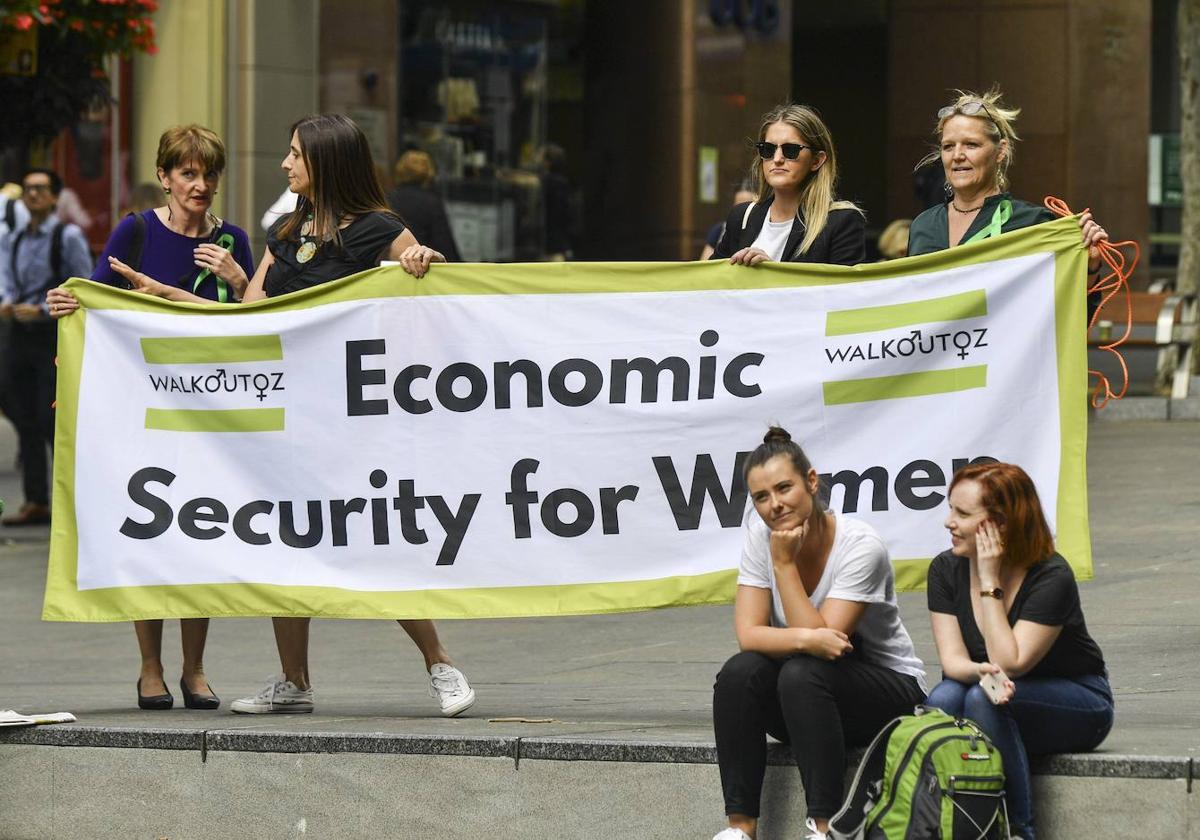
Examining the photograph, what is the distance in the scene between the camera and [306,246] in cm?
652

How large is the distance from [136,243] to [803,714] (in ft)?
9.17

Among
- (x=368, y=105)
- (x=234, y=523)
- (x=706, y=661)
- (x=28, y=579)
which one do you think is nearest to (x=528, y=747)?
(x=234, y=523)

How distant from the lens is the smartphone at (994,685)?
5086 mm

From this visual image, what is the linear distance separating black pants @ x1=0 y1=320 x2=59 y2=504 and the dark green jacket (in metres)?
7.16

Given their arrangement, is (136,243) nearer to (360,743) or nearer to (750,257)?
(360,743)

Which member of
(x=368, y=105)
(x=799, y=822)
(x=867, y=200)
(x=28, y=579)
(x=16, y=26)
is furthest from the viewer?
(x=867, y=200)

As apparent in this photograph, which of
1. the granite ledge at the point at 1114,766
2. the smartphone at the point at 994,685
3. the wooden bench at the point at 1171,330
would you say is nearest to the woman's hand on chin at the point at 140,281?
the smartphone at the point at 994,685

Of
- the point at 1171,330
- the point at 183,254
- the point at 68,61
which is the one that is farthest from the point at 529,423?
the point at 1171,330

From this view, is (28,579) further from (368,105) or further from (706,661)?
(368,105)

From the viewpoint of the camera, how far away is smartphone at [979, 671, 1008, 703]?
5.09 metres

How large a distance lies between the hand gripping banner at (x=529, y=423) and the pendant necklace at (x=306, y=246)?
16 cm

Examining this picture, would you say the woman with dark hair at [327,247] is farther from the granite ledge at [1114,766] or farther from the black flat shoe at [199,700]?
the granite ledge at [1114,766]

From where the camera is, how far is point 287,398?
21.3ft

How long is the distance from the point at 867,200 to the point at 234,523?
27.2m
